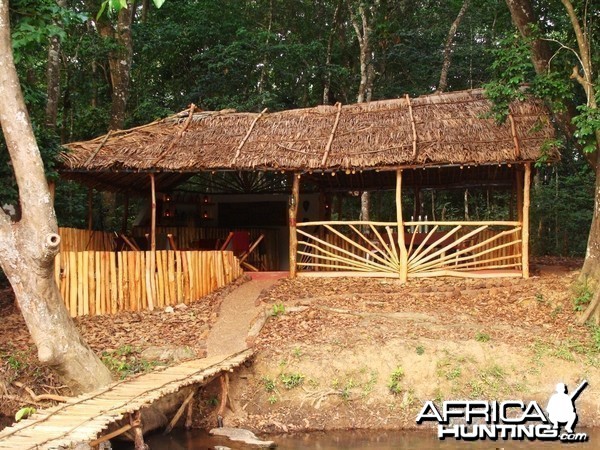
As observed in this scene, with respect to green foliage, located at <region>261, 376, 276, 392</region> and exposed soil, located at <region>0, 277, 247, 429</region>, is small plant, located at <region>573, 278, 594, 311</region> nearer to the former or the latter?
green foliage, located at <region>261, 376, 276, 392</region>

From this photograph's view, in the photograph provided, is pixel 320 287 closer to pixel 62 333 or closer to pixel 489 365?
pixel 489 365

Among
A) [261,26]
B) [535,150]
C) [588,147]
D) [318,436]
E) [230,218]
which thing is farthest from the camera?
Answer: [261,26]

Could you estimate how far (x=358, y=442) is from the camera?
7.89m

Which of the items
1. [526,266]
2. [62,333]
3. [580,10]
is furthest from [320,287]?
[580,10]

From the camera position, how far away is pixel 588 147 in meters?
9.99

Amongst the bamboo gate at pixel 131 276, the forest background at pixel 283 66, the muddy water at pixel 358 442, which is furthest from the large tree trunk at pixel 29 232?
the forest background at pixel 283 66

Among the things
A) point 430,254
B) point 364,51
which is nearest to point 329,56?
point 364,51

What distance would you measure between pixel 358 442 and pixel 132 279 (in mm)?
4461

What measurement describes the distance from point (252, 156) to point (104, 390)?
5842 millimetres

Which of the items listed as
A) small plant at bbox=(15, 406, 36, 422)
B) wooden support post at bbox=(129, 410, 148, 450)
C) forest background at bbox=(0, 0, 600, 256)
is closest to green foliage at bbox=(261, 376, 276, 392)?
wooden support post at bbox=(129, 410, 148, 450)

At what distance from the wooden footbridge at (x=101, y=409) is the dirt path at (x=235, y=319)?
83 cm

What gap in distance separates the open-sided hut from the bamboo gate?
1336mm

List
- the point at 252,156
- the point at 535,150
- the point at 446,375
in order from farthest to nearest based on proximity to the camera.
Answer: the point at 252,156
the point at 535,150
the point at 446,375

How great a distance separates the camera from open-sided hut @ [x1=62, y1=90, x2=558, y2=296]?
11.5m
